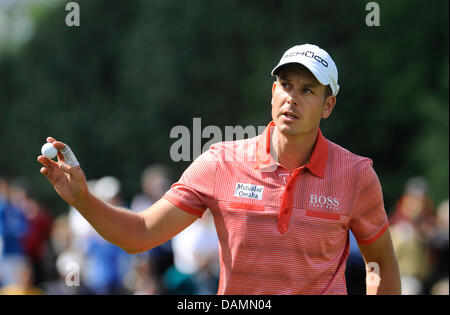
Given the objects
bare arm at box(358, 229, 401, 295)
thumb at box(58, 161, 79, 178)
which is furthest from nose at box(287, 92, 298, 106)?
thumb at box(58, 161, 79, 178)

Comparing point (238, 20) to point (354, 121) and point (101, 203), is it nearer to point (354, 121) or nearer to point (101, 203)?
point (354, 121)

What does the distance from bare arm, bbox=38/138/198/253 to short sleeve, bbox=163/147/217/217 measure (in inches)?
1.9

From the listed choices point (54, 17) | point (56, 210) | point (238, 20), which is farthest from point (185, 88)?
point (54, 17)

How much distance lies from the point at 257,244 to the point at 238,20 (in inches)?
1039

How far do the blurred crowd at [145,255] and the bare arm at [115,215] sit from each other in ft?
17.3

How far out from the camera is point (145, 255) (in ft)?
36.0

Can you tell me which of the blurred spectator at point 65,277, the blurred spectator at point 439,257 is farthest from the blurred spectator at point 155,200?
the blurred spectator at point 439,257

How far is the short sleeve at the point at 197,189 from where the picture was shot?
16.2 feet

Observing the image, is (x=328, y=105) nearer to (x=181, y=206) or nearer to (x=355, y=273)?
(x=181, y=206)

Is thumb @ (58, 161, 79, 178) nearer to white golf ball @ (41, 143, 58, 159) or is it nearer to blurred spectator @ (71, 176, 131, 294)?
white golf ball @ (41, 143, 58, 159)

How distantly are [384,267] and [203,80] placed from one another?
2590 cm

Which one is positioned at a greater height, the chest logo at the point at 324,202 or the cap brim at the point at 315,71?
the cap brim at the point at 315,71

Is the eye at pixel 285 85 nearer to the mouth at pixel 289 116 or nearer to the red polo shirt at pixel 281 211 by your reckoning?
the mouth at pixel 289 116

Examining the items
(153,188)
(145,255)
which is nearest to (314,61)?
(145,255)
